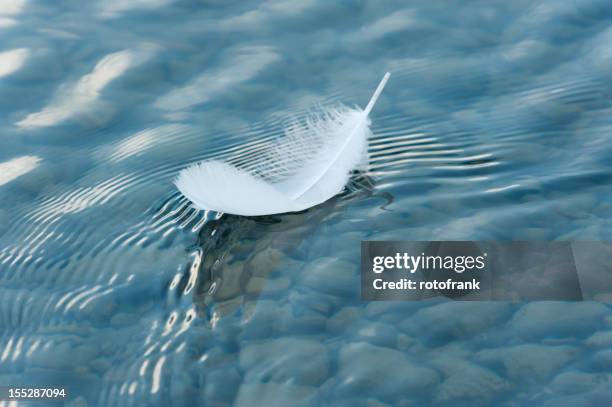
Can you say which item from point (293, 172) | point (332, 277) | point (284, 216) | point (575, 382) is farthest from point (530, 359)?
point (293, 172)

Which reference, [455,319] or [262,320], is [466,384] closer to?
[455,319]

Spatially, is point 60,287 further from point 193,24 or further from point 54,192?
point 193,24

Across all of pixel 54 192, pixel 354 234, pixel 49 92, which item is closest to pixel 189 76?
pixel 49 92

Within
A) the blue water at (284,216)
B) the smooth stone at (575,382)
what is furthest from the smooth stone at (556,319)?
the smooth stone at (575,382)

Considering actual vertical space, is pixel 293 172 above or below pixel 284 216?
above

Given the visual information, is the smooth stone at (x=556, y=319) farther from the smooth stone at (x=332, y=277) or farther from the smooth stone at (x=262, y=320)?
the smooth stone at (x=262, y=320)

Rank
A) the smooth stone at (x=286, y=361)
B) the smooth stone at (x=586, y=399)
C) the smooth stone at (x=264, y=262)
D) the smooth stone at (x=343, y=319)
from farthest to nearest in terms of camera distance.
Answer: the smooth stone at (x=264, y=262) < the smooth stone at (x=343, y=319) < the smooth stone at (x=286, y=361) < the smooth stone at (x=586, y=399)

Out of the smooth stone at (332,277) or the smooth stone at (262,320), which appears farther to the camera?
the smooth stone at (332,277)
